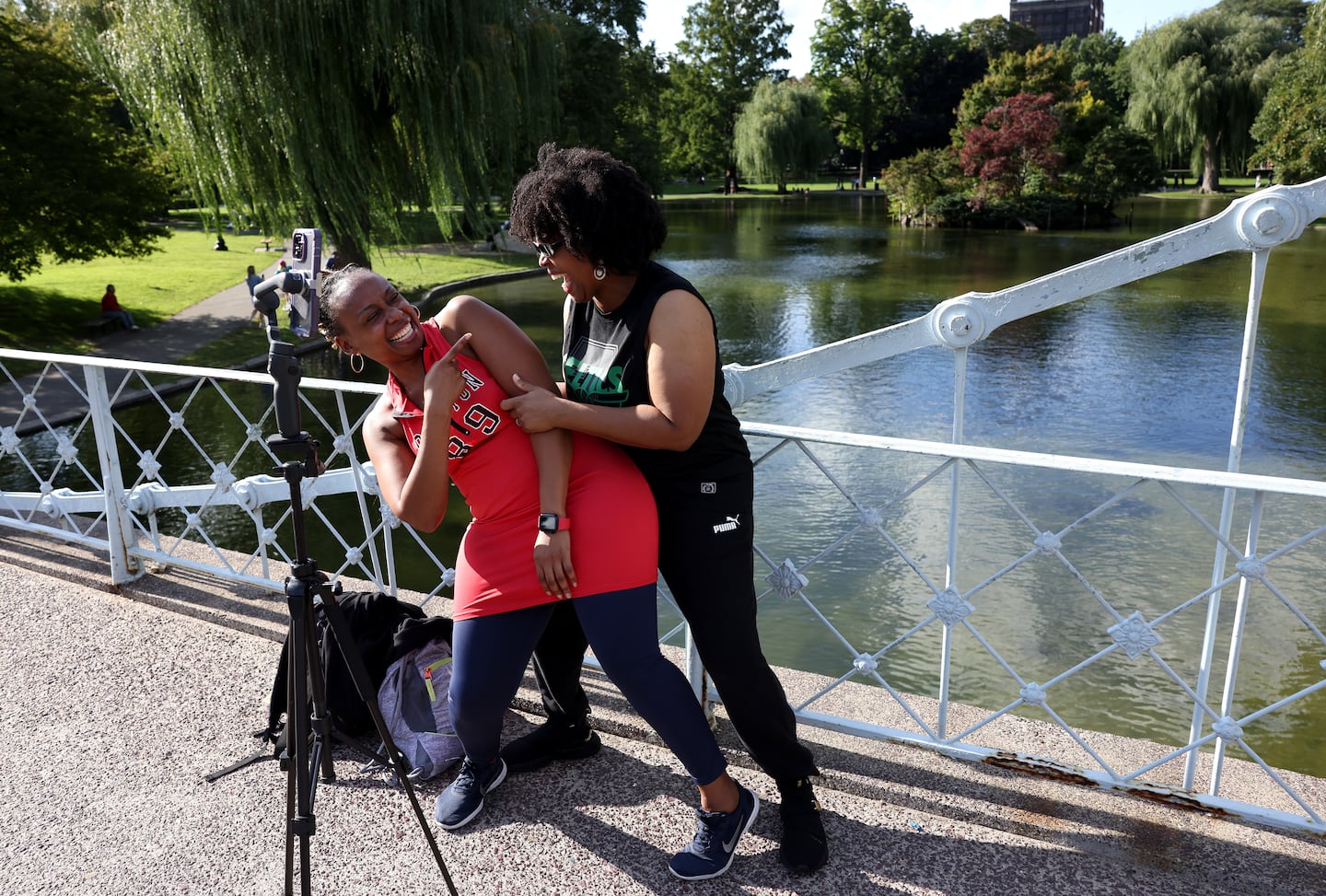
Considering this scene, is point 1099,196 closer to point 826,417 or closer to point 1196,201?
point 1196,201

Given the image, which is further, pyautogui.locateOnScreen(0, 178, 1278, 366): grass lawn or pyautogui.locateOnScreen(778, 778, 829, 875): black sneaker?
pyautogui.locateOnScreen(0, 178, 1278, 366): grass lawn

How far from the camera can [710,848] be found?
8.09 feet

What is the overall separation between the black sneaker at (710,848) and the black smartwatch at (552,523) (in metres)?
0.86

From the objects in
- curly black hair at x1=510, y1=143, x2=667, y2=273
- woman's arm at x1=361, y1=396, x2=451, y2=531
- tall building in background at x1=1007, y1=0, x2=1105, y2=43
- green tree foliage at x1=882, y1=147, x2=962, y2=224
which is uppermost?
tall building in background at x1=1007, y1=0, x2=1105, y2=43

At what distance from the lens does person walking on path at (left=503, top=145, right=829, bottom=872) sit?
86.4 inches

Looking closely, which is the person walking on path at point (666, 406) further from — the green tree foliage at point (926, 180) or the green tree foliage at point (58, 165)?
the green tree foliage at point (926, 180)

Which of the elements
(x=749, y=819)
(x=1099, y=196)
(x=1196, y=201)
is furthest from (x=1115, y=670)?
(x=1196, y=201)

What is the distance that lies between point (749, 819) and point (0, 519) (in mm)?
4538

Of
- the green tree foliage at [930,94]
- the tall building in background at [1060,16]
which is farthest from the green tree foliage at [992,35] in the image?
the tall building in background at [1060,16]

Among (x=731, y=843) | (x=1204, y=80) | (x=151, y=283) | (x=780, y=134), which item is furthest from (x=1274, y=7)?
(x=731, y=843)

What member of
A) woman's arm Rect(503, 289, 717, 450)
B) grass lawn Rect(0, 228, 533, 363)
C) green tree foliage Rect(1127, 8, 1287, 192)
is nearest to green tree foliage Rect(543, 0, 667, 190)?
grass lawn Rect(0, 228, 533, 363)

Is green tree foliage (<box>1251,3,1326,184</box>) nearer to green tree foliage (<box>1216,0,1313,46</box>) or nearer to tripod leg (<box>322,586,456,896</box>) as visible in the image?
green tree foliage (<box>1216,0,1313,46</box>)

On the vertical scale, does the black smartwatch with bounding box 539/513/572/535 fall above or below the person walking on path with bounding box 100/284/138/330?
above

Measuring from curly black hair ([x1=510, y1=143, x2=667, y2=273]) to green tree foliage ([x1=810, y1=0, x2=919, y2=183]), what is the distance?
219 feet
